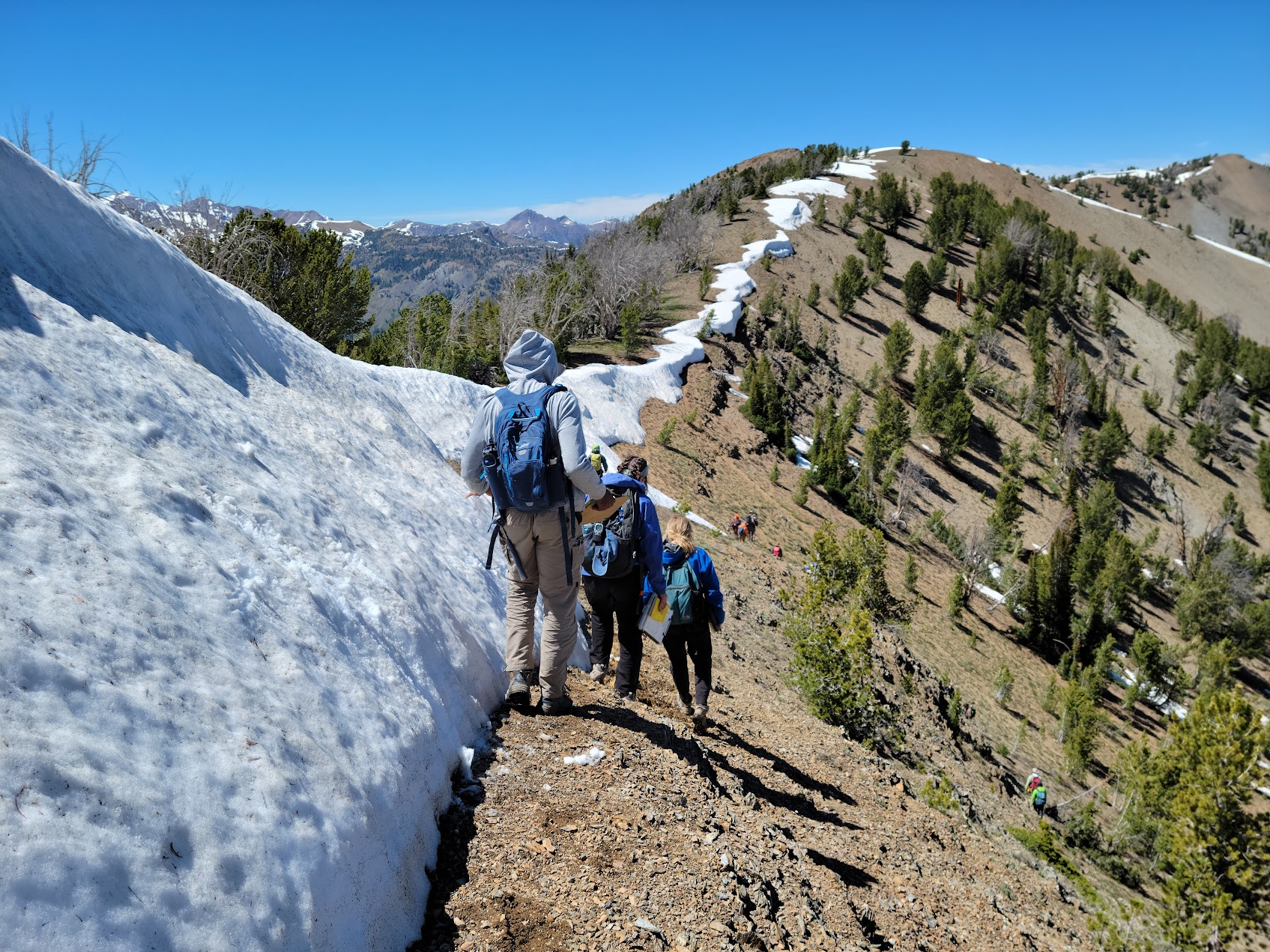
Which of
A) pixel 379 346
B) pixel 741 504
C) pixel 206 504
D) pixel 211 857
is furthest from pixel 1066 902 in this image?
pixel 379 346

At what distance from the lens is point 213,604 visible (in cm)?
286

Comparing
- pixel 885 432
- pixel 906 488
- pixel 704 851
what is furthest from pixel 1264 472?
pixel 704 851

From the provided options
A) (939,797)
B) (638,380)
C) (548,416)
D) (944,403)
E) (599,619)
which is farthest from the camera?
(944,403)

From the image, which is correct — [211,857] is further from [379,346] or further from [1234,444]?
[1234,444]

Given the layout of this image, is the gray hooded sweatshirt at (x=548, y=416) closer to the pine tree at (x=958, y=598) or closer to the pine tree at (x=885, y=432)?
the pine tree at (x=958, y=598)

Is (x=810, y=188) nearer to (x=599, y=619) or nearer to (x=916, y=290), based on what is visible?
(x=916, y=290)

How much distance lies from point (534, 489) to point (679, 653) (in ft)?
7.57

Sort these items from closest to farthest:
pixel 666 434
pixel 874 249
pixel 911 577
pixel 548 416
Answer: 1. pixel 548 416
2. pixel 666 434
3. pixel 911 577
4. pixel 874 249

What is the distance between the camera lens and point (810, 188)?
5906 centimetres

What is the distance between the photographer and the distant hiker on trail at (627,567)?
4934mm

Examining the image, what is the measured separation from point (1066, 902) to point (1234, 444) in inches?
2296

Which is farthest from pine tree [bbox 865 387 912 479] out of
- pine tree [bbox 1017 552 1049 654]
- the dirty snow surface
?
the dirty snow surface

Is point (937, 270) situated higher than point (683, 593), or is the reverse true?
point (937, 270)

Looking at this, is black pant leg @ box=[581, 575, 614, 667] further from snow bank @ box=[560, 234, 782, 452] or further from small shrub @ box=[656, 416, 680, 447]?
small shrub @ box=[656, 416, 680, 447]
